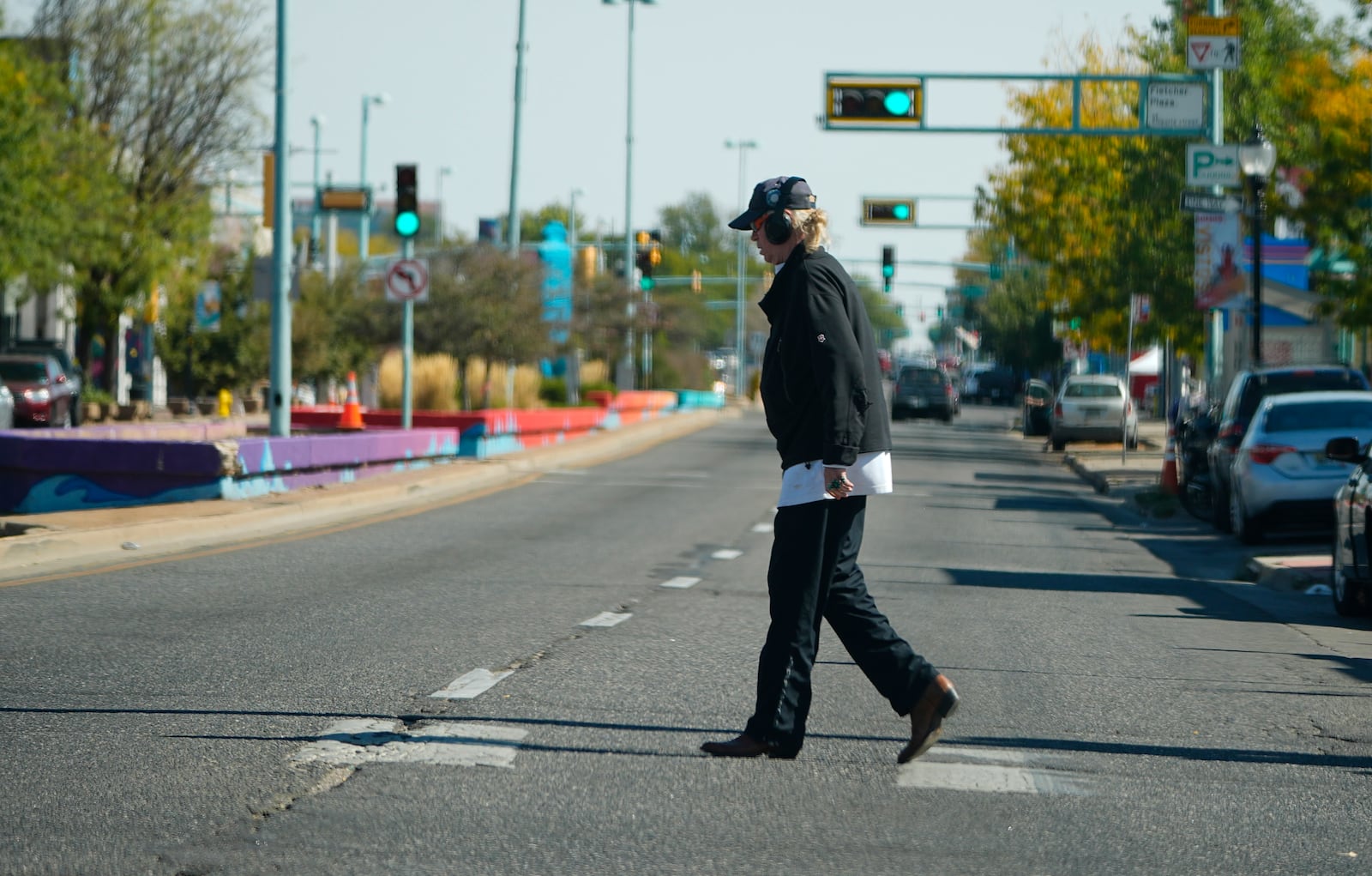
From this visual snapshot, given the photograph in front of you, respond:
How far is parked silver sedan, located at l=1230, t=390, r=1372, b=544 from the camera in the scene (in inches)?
643

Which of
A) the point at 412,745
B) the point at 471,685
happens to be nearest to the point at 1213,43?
the point at 471,685

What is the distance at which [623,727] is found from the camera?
7.08 metres

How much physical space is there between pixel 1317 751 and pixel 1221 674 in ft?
6.51

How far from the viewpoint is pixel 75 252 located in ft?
123

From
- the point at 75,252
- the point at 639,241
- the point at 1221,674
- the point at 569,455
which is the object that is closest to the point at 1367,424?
the point at 1221,674

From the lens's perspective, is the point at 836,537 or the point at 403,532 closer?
the point at 836,537

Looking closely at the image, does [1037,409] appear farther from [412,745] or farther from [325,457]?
[412,745]

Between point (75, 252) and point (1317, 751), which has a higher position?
point (75, 252)

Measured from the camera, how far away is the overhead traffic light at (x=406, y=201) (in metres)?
24.4

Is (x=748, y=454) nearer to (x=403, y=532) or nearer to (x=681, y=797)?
(x=403, y=532)

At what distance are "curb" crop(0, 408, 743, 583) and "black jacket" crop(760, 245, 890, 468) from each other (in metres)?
7.27

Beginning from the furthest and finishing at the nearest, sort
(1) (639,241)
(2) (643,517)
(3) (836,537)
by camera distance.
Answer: (1) (639,241) → (2) (643,517) → (3) (836,537)

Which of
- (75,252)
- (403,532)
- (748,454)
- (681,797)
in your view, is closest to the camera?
(681,797)

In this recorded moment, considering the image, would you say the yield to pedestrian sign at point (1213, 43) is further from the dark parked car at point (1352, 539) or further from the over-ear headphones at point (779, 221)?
the over-ear headphones at point (779, 221)
